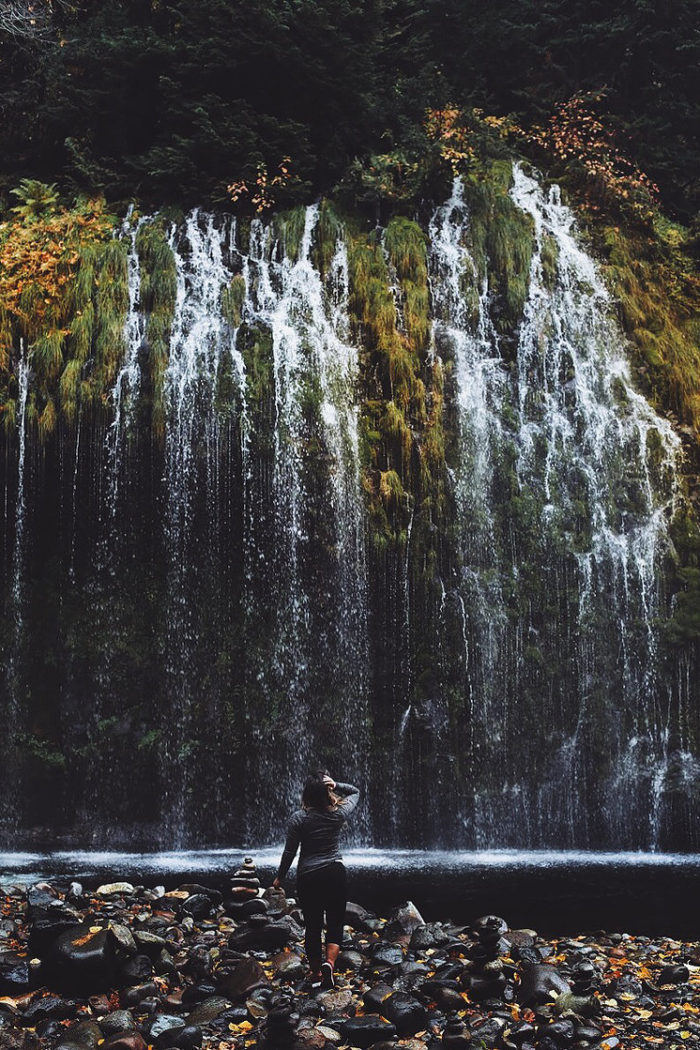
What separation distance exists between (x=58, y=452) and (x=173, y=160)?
5.29 metres

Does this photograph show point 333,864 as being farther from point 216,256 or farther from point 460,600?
point 216,256

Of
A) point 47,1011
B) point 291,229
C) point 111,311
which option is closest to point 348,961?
point 47,1011

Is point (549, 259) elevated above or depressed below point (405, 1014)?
above

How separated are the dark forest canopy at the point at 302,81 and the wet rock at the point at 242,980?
11528 millimetres

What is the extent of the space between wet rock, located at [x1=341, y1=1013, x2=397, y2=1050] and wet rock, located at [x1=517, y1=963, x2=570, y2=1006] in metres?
1.01

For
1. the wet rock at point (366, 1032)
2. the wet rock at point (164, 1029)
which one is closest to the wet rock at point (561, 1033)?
the wet rock at point (366, 1032)

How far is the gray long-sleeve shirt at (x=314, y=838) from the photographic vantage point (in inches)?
226

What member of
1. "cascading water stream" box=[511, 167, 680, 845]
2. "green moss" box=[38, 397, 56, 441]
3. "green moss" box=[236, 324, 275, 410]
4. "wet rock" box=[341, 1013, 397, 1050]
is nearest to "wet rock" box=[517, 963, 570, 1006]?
"wet rock" box=[341, 1013, 397, 1050]

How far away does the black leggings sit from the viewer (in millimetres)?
5719

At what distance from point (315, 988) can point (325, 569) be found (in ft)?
21.5

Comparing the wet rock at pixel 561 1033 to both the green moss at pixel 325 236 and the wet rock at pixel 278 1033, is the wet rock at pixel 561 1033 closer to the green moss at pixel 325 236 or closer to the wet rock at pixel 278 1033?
the wet rock at pixel 278 1033

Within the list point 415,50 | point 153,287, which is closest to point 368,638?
point 153,287

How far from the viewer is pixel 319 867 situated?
5.72 m

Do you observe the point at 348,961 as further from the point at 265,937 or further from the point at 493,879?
the point at 493,879
